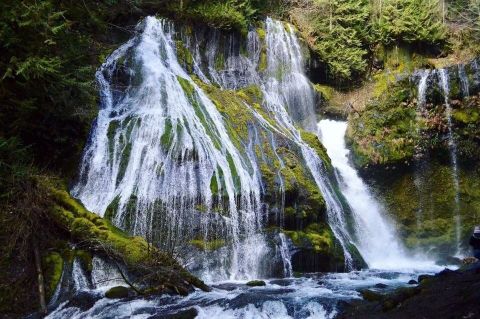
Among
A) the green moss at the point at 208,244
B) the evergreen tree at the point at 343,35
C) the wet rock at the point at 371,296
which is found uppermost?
the evergreen tree at the point at 343,35

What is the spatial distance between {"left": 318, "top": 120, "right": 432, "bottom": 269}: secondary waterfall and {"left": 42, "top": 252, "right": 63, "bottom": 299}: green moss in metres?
8.80

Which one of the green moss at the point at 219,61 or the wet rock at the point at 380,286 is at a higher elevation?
the green moss at the point at 219,61

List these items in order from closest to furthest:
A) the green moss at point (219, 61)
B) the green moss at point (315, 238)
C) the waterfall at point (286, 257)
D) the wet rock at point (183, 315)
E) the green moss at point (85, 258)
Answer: the wet rock at point (183, 315) < the green moss at point (85, 258) < the waterfall at point (286, 257) < the green moss at point (315, 238) < the green moss at point (219, 61)

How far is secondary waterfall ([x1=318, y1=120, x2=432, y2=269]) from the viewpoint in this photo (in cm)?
1371

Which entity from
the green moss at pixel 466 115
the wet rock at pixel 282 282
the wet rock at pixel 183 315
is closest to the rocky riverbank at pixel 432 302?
the wet rock at pixel 282 282

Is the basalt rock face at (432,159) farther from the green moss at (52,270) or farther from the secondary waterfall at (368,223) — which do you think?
the green moss at (52,270)

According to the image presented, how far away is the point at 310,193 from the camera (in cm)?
1177

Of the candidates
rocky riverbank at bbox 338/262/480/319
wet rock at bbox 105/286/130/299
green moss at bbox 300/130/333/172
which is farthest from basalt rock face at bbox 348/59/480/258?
wet rock at bbox 105/286/130/299

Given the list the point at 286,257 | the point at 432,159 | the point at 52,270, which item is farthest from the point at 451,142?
the point at 52,270

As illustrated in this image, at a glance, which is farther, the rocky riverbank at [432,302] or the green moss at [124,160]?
the green moss at [124,160]

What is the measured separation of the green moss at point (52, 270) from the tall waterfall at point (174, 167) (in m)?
1.94

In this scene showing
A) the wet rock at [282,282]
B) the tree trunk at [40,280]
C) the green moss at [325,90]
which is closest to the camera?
the tree trunk at [40,280]

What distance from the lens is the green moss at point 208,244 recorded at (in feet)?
33.1

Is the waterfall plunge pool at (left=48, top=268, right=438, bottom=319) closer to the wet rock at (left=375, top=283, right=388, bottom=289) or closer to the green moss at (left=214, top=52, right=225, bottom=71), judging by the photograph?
the wet rock at (left=375, top=283, right=388, bottom=289)
